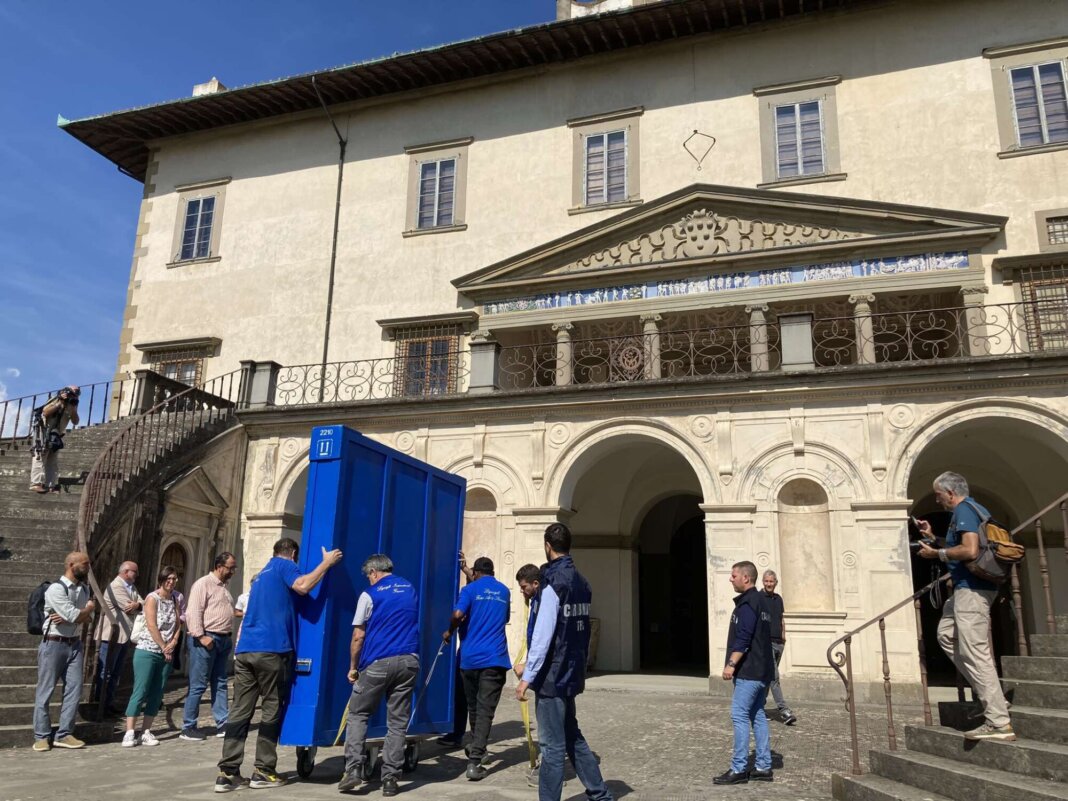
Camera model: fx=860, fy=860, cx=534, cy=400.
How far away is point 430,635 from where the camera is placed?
8.43 meters

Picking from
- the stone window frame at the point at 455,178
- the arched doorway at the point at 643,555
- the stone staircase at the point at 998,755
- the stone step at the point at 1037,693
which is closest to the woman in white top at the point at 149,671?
the stone staircase at the point at 998,755

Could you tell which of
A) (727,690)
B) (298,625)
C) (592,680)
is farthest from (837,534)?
(298,625)

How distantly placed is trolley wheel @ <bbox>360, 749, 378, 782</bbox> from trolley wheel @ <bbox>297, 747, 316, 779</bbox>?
0.44 meters

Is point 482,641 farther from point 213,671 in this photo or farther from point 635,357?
point 635,357

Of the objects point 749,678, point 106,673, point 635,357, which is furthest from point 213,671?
point 635,357

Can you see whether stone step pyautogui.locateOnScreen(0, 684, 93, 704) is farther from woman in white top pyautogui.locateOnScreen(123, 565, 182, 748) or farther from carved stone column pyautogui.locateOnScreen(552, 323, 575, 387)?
carved stone column pyautogui.locateOnScreen(552, 323, 575, 387)

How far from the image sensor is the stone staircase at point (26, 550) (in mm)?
8766

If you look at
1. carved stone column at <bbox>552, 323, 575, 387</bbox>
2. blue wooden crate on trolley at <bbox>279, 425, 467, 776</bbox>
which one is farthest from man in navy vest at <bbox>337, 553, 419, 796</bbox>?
carved stone column at <bbox>552, 323, 575, 387</bbox>

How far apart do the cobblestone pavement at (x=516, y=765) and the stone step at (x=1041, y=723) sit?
1.50 meters

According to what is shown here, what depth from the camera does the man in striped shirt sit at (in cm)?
924

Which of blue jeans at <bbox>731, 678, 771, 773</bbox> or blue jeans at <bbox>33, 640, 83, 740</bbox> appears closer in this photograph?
blue jeans at <bbox>731, 678, 771, 773</bbox>

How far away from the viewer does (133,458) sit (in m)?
14.2

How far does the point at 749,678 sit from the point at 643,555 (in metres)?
12.5

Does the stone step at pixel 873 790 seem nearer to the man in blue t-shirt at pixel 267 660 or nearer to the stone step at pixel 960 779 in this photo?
the stone step at pixel 960 779
